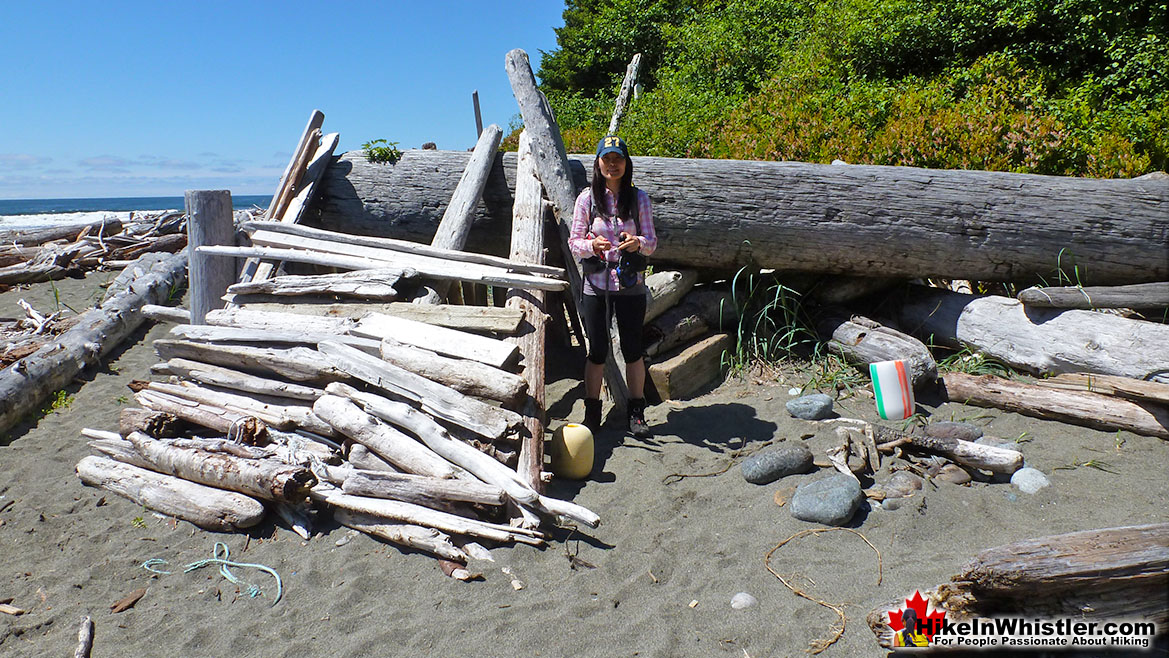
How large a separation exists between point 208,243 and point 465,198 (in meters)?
2.54

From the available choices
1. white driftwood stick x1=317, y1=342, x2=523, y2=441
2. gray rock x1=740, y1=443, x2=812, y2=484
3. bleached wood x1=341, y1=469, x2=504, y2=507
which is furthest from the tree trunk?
bleached wood x1=341, y1=469, x2=504, y2=507

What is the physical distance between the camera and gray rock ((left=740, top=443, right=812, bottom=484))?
4.42m

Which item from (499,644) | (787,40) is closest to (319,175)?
(499,644)

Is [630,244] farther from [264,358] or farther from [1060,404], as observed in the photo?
[1060,404]

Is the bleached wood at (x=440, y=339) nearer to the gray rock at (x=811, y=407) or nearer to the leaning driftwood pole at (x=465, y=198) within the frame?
the leaning driftwood pole at (x=465, y=198)

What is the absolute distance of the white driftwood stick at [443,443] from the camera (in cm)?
391

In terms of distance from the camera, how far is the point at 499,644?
10.1ft

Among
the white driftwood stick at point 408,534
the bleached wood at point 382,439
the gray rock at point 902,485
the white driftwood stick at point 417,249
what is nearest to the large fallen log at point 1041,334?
the gray rock at point 902,485

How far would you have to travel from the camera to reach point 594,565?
3.65 m

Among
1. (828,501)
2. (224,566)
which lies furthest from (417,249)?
(828,501)

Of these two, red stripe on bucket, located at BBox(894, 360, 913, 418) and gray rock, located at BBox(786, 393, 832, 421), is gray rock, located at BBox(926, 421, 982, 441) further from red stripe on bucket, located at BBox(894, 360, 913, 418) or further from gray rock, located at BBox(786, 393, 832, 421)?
gray rock, located at BBox(786, 393, 832, 421)

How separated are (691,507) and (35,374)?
5.84 metres

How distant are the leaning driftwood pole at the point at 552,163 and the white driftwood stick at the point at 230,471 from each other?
7.97ft

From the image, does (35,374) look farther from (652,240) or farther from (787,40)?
(787,40)
